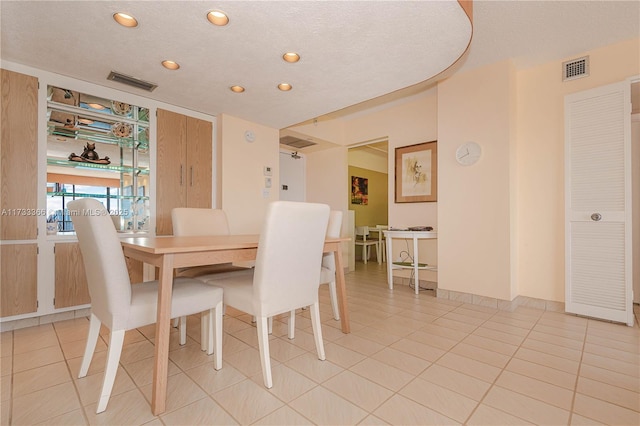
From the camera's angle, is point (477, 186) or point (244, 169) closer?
point (477, 186)

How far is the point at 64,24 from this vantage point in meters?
1.97

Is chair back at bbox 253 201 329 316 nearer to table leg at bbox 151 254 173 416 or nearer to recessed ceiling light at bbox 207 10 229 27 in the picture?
table leg at bbox 151 254 173 416

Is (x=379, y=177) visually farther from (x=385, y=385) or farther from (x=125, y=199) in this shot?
(x=385, y=385)

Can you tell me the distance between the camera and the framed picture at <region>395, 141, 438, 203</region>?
389 centimetres

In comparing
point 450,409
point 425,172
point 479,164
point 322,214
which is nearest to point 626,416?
point 450,409

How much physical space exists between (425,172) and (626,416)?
119 inches

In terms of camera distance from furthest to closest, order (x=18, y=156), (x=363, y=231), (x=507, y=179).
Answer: (x=363, y=231), (x=507, y=179), (x=18, y=156)

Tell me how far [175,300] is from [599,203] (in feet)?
11.5

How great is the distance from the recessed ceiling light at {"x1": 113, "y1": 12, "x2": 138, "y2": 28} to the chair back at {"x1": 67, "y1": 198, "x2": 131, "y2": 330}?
1293 millimetres

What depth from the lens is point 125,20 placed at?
1926mm

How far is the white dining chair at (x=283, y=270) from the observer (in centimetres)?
156

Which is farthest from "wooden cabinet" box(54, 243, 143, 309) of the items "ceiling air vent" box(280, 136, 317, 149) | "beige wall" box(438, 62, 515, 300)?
"beige wall" box(438, 62, 515, 300)

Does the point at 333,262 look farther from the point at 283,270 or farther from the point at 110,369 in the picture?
the point at 110,369

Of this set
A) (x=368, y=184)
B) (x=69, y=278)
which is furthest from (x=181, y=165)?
(x=368, y=184)
